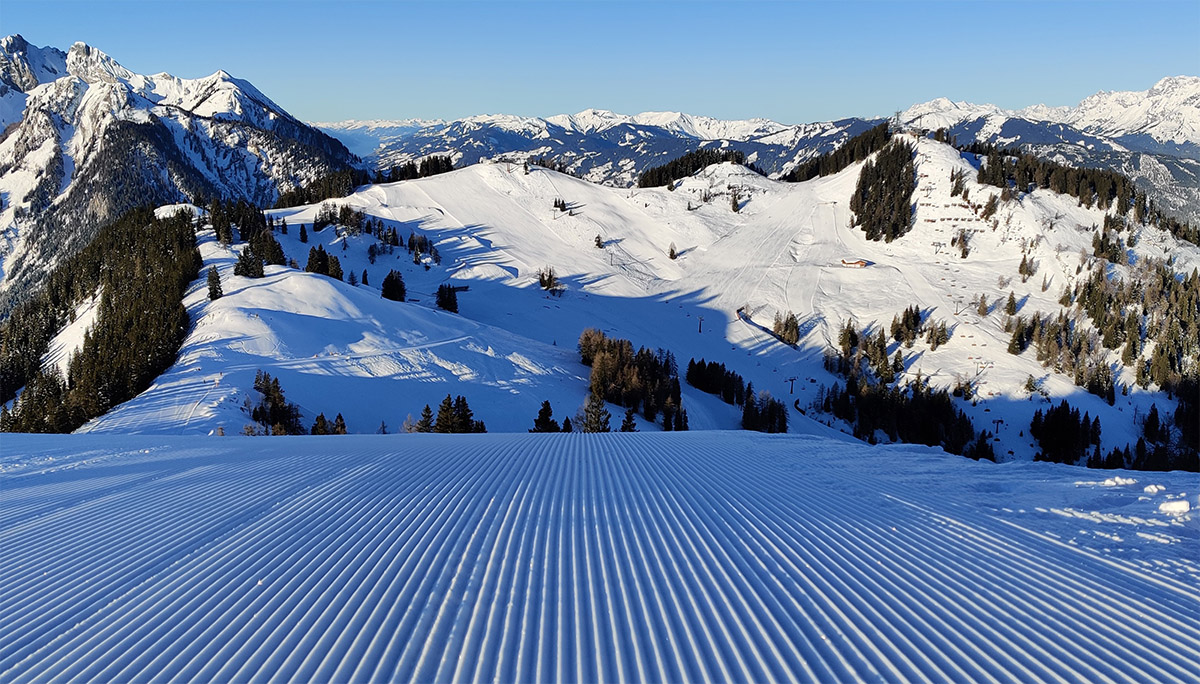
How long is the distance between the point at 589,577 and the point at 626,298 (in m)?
69.9

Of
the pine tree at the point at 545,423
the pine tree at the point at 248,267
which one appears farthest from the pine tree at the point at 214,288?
the pine tree at the point at 545,423

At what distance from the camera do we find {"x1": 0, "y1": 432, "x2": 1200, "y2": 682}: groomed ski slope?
16.5ft

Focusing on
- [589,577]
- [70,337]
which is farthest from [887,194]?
[70,337]

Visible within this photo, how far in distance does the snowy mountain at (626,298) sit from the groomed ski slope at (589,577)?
66.9ft

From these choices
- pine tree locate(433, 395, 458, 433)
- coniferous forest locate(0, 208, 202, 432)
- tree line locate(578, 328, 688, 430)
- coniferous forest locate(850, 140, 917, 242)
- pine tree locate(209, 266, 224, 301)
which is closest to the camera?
pine tree locate(433, 395, 458, 433)

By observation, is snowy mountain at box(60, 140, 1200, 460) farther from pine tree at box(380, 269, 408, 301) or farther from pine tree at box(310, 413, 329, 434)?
pine tree at box(310, 413, 329, 434)

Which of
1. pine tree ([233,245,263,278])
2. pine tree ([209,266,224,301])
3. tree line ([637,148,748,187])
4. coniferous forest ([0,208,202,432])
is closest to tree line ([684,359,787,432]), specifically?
pine tree ([233,245,263,278])

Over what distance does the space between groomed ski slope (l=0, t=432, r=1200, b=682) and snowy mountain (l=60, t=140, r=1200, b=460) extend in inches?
803

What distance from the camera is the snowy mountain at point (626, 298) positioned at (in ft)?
121

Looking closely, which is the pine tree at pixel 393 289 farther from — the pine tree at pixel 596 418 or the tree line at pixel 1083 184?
the tree line at pixel 1083 184

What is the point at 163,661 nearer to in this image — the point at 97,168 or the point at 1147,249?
the point at 1147,249

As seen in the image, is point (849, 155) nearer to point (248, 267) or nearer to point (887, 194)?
point (887, 194)

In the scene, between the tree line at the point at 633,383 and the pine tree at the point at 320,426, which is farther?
the tree line at the point at 633,383

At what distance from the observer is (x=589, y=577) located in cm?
670
